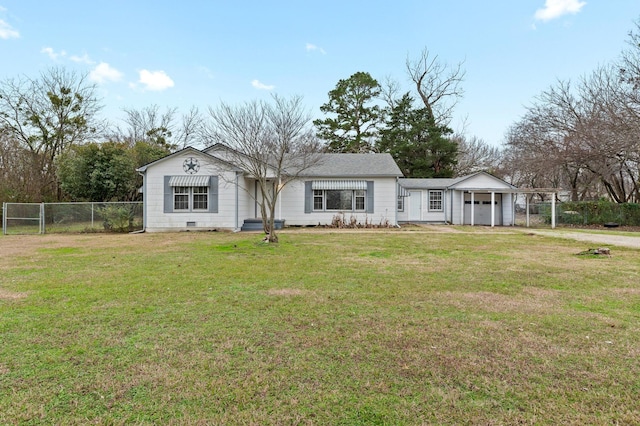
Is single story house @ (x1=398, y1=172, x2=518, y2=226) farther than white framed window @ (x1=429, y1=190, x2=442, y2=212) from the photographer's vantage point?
No

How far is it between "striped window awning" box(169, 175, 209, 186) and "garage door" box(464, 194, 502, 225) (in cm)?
1612

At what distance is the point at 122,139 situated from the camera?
3064 centimetres

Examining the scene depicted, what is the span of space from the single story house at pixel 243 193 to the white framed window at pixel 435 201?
4.26 meters

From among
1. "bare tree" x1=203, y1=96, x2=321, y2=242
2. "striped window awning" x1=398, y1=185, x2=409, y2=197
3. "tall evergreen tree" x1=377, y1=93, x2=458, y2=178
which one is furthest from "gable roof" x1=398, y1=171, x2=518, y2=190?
"bare tree" x1=203, y1=96, x2=321, y2=242

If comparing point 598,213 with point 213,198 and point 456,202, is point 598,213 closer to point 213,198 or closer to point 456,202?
point 456,202

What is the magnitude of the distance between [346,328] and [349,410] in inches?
59.6

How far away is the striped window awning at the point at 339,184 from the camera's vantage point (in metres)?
18.7

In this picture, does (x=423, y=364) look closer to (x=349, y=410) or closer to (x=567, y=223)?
(x=349, y=410)

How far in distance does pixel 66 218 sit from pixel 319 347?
18198 mm

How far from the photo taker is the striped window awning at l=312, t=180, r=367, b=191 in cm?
1870

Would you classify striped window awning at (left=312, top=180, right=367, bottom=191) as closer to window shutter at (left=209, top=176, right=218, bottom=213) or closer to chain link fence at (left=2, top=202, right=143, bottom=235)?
window shutter at (left=209, top=176, right=218, bottom=213)

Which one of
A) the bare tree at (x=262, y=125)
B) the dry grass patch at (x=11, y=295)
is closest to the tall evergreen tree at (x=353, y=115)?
the bare tree at (x=262, y=125)

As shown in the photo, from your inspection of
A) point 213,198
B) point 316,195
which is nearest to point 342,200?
point 316,195

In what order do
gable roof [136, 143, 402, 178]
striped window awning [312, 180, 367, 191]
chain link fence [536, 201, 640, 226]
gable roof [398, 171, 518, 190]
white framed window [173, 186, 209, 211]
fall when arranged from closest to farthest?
white framed window [173, 186, 209, 211]
gable roof [136, 143, 402, 178]
striped window awning [312, 180, 367, 191]
chain link fence [536, 201, 640, 226]
gable roof [398, 171, 518, 190]
